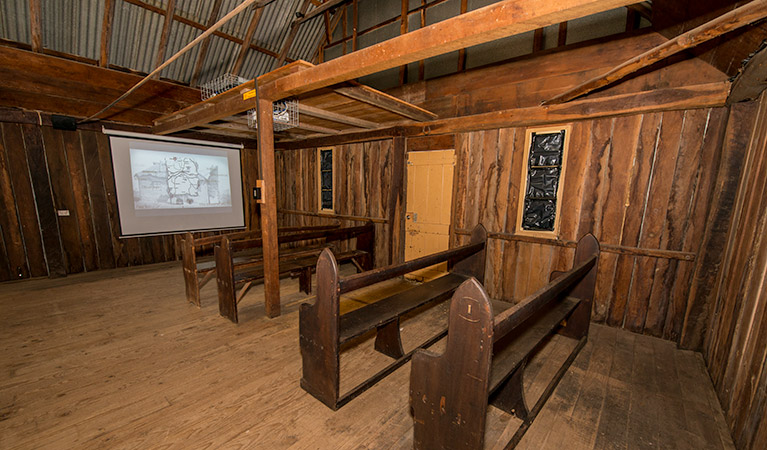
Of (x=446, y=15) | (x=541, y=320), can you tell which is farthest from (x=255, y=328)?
(x=446, y=15)

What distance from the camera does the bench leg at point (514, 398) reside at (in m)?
1.80

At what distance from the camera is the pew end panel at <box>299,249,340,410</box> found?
174cm

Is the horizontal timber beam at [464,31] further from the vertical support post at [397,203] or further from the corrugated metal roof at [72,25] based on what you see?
the corrugated metal roof at [72,25]

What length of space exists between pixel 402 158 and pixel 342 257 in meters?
1.83

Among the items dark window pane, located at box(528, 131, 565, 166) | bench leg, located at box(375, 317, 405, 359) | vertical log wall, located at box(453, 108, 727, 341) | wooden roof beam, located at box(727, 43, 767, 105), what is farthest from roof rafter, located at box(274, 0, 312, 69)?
wooden roof beam, located at box(727, 43, 767, 105)

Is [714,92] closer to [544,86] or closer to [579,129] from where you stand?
[579,129]

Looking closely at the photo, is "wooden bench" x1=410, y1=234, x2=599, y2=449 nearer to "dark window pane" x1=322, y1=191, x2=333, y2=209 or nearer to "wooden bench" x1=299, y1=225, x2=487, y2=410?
"wooden bench" x1=299, y1=225, x2=487, y2=410

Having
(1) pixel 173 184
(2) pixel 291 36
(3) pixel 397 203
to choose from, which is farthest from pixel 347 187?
(1) pixel 173 184

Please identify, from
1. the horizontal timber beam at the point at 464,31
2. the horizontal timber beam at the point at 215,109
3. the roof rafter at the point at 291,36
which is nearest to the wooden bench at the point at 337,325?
the horizontal timber beam at the point at 464,31

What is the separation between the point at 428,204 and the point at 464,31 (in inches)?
116

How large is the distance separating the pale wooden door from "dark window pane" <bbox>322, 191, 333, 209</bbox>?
6.15ft

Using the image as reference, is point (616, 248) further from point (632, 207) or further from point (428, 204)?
point (428, 204)

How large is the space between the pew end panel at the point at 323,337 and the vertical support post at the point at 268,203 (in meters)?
1.35

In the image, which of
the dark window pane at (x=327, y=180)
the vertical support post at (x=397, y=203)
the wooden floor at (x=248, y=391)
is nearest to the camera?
the wooden floor at (x=248, y=391)
